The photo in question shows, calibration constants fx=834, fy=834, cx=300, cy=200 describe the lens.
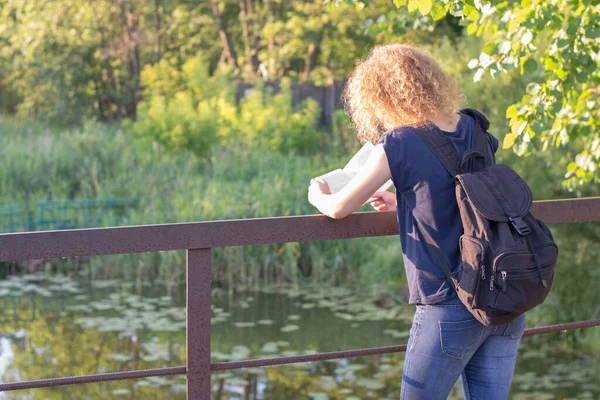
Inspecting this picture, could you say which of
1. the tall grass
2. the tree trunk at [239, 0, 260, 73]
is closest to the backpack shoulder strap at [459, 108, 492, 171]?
the tall grass

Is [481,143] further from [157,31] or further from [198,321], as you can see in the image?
[157,31]

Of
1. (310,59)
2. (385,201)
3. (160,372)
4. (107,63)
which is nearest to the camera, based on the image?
(160,372)

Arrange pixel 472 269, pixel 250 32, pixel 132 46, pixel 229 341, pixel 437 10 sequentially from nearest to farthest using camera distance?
pixel 472 269 → pixel 437 10 → pixel 229 341 → pixel 132 46 → pixel 250 32

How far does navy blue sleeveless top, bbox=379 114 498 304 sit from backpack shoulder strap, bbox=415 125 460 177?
1 cm

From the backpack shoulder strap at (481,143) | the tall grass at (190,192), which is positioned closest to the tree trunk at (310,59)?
the tall grass at (190,192)

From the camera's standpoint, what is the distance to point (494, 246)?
1.88 m

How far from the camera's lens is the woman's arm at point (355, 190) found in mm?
1989

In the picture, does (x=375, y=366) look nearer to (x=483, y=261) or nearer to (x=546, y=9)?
(x=546, y=9)

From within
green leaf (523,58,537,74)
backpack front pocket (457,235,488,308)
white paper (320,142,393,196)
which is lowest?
backpack front pocket (457,235,488,308)

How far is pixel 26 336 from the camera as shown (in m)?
7.74

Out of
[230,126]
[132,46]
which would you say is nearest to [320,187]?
[230,126]

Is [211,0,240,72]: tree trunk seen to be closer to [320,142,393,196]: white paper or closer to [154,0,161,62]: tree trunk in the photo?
[154,0,161,62]: tree trunk

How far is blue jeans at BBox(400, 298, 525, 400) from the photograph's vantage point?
1.97m

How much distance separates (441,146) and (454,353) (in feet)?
1.61
